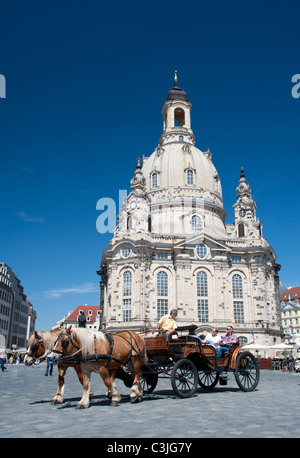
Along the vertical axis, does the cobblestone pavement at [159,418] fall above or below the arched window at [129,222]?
below

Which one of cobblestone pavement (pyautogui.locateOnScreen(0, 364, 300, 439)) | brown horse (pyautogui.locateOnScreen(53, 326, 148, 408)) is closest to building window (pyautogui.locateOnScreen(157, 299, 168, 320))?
cobblestone pavement (pyautogui.locateOnScreen(0, 364, 300, 439))

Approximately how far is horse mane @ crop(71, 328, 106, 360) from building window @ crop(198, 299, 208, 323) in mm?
42436

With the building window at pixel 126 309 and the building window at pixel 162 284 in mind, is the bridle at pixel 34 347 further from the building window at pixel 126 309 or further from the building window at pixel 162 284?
the building window at pixel 162 284

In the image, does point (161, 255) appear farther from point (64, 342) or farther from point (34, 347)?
point (64, 342)

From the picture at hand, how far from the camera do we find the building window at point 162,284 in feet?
176

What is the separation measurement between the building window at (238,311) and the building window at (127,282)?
14.6m

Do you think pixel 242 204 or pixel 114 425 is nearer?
pixel 114 425

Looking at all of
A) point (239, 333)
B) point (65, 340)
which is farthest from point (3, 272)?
point (65, 340)

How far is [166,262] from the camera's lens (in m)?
55.0

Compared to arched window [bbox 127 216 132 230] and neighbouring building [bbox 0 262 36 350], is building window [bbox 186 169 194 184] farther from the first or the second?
neighbouring building [bbox 0 262 36 350]

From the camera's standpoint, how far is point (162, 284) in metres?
54.0

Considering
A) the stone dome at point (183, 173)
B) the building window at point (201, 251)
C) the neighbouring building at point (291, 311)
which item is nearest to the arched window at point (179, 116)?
the stone dome at point (183, 173)

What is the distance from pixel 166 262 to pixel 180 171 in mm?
16112
